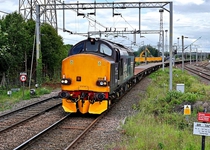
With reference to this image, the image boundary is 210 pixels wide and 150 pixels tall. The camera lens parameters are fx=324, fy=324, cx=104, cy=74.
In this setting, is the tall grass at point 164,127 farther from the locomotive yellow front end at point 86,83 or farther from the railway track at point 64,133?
the locomotive yellow front end at point 86,83

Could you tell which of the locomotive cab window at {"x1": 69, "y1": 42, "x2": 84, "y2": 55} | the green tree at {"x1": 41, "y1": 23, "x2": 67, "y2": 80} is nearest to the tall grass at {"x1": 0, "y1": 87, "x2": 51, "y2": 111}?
the locomotive cab window at {"x1": 69, "y1": 42, "x2": 84, "y2": 55}

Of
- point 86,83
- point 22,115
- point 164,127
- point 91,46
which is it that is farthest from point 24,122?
point 164,127

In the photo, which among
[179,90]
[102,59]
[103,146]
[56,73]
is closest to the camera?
[103,146]

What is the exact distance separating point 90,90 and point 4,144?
4.45m

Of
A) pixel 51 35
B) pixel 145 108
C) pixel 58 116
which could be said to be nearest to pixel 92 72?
pixel 58 116

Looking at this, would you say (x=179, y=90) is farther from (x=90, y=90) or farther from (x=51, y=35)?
(x=51, y=35)

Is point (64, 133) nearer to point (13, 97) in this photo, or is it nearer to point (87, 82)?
point (87, 82)

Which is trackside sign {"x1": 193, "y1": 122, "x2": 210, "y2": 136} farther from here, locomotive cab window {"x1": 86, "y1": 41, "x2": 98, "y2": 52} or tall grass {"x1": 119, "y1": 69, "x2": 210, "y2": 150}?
locomotive cab window {"x1": 86, "y1": 41, "x2": 98, "y2": 52}

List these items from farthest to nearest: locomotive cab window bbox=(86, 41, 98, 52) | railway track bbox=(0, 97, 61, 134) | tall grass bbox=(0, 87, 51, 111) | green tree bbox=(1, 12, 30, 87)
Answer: green tree bbox=(1, 12, 30, 87) → tall grass bbox=(0, 87, 51, 111) → locomotive cab window bbox=(86, 41, 98, 52) → railway track bbox=(0, 97, 61, 134)

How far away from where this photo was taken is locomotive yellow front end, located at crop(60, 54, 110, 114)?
12477mm

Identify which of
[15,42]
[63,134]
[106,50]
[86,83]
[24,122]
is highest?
[15,42]

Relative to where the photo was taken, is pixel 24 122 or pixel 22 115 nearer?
pixel 24 122

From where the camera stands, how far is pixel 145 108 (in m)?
14.5

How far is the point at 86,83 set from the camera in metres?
12.6
